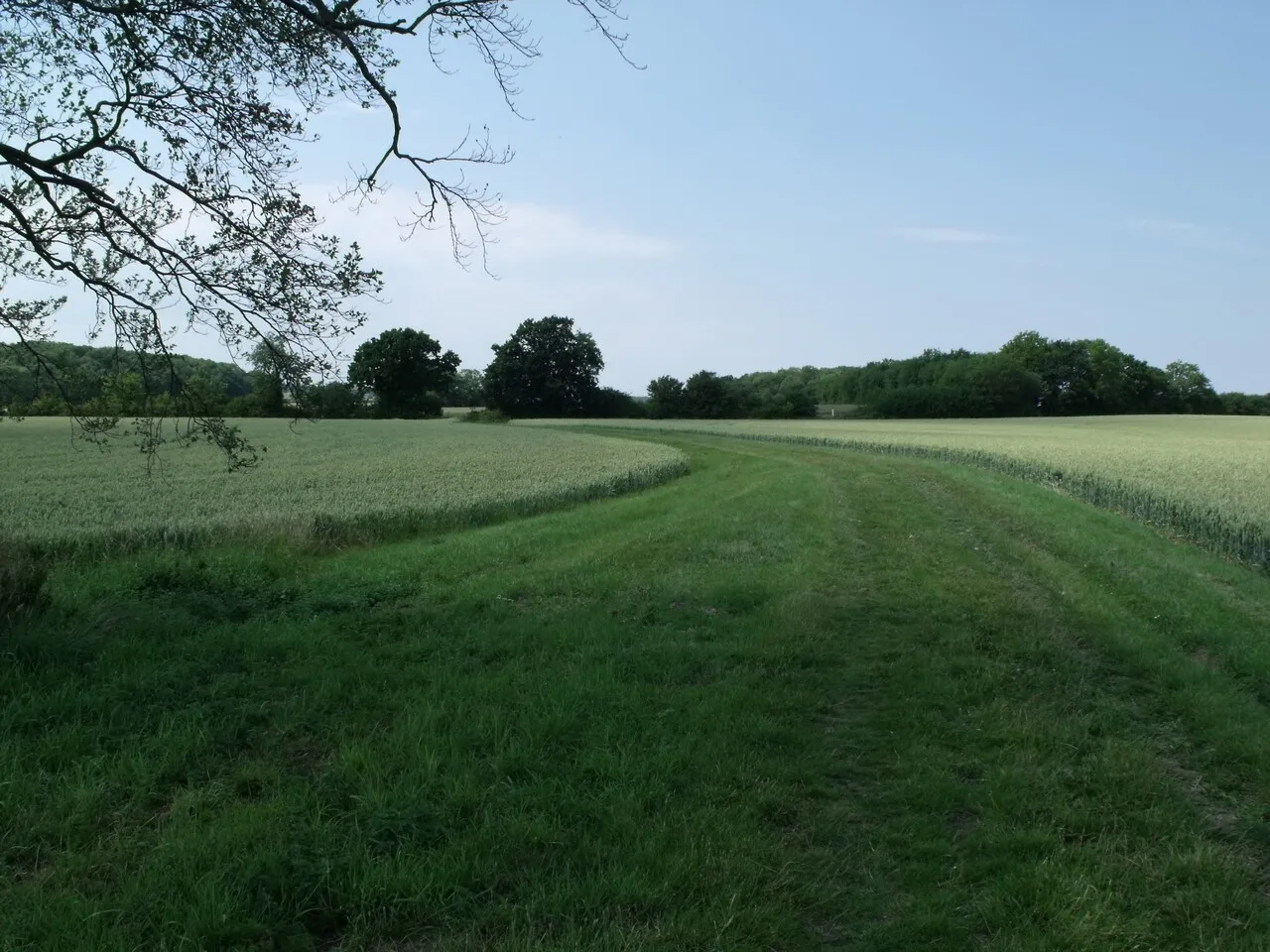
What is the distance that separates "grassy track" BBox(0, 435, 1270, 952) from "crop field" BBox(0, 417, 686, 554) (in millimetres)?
4114

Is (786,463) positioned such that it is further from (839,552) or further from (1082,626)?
(1082,626)

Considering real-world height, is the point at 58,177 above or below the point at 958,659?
above

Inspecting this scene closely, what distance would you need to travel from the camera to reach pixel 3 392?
8391mm

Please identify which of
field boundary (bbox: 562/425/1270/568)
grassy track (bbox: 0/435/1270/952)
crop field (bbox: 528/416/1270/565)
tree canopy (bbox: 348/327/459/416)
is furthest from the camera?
tree canopy (bbox: 348/327/459/416)

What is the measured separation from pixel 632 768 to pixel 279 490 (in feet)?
55.0

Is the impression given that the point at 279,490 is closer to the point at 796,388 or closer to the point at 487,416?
the point at 487,416

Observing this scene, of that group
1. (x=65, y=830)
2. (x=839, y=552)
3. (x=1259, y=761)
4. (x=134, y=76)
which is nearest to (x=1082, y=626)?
(x=1259, y=761)

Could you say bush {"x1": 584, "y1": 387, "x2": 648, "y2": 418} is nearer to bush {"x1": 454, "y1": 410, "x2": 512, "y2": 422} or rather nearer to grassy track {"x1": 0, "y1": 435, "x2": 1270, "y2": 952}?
bush {"x1": 454, "y1": 410, "x2": 512, "y2": 422}

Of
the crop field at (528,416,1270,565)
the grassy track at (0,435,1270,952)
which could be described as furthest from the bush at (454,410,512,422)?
the grassy track at (0,435,1270,952)

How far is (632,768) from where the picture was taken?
4.58 metres

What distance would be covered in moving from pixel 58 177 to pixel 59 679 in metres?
4.43

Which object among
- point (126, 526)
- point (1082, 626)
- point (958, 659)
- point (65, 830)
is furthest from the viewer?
point (126, 526)

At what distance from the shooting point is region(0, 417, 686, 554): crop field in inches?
527

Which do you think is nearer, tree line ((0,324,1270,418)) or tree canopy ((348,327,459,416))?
tree canopy ((348,327,459,416))
